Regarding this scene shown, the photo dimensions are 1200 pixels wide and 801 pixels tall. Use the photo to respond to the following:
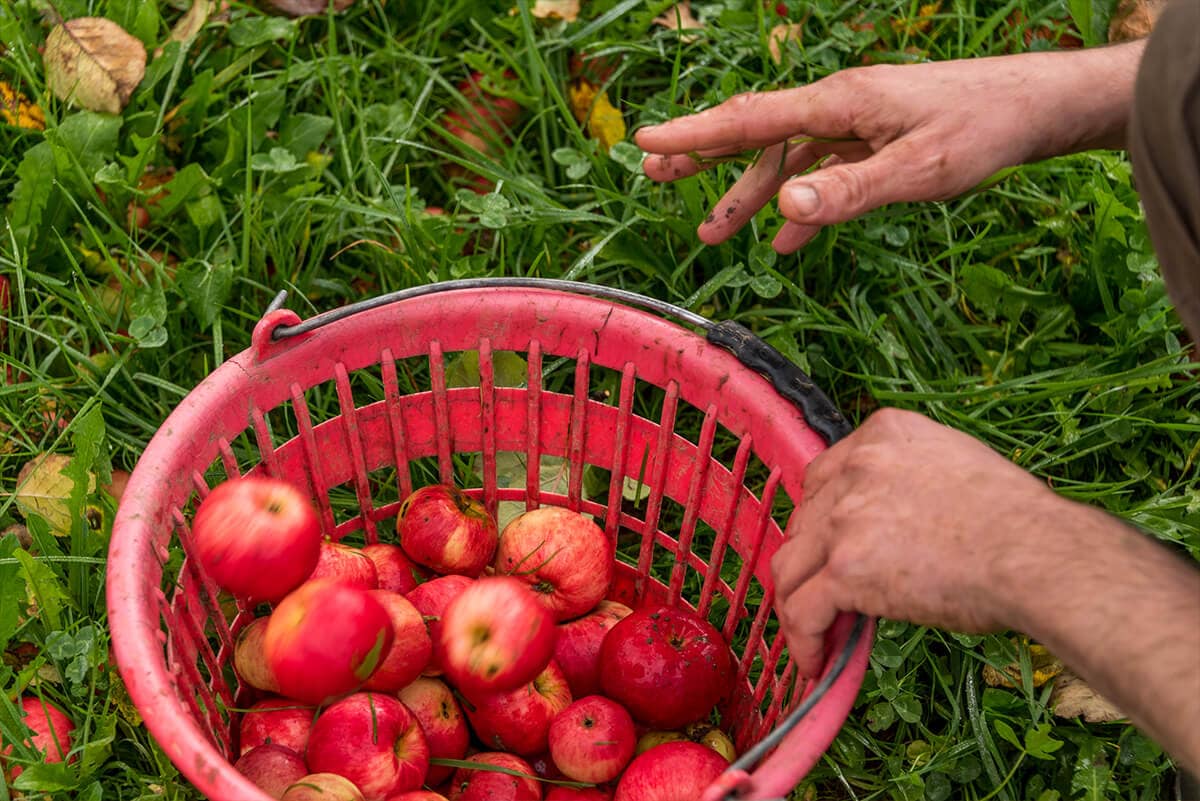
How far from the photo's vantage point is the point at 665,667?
75.3 inches

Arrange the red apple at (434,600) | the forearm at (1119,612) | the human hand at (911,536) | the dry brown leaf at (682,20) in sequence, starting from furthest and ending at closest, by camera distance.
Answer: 1. the dry brown leaf at (682,20)
2. the red apple at (434,600)
3. the human hand at (911,536)
4. the forearm at (1119,612)

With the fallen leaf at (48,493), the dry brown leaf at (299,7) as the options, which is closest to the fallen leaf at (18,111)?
the dry brown leaf at (299,7)

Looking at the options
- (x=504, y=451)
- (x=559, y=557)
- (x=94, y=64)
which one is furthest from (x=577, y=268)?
(x=94, y=64)

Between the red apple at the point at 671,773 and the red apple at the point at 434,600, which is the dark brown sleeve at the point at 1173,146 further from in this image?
the red apple at the point at 434,600

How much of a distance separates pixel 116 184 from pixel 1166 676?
223cm

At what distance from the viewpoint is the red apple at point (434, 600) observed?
201 cm

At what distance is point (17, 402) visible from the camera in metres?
2.40

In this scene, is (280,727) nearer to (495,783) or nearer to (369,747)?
(369,747)

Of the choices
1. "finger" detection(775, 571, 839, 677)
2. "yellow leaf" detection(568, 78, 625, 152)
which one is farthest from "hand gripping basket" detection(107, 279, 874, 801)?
"yellow leaf" detection(568, 78, 625, 152)

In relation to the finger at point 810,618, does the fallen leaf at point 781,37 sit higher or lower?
higher

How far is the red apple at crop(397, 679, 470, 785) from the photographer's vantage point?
1.95 m

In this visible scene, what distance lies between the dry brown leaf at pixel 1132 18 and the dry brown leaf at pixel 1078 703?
5.10 feet

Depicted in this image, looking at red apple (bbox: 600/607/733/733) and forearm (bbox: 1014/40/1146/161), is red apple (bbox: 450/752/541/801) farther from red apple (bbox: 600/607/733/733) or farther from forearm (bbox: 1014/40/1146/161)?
forearm (bbox: 1014/40/1146/161)

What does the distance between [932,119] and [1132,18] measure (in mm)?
1351
